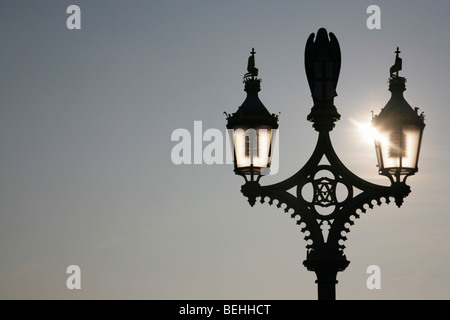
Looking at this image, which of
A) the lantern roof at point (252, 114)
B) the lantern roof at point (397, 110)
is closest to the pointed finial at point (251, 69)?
the lantern roof at point (252, 114)

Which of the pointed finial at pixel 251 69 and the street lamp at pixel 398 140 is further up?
the pointed finial at pixel 251 69

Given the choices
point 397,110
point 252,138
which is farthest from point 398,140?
point 252,138

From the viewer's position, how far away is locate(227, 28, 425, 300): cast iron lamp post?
2478 cm

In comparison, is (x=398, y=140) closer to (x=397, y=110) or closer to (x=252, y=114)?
(x=397, y=110)

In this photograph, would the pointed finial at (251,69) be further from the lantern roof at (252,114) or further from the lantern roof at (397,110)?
the lantern roof at (397,110)

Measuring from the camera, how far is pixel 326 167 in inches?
990

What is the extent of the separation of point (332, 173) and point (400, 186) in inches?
39.6

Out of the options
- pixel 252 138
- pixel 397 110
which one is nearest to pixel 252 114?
pixel 252 138

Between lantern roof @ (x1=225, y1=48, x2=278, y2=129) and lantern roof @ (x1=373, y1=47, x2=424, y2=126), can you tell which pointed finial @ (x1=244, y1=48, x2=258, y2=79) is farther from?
lantern roof @ (x1=373, y1=47, x2=424, y2=126)

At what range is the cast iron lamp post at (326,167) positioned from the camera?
81.3 feet

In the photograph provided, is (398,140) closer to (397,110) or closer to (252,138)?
(397,110)

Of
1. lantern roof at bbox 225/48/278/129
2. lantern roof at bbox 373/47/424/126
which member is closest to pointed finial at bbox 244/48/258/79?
lantern roof at bbox 225/48/278/129
